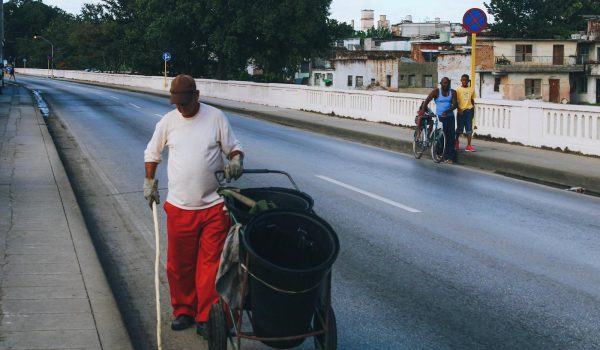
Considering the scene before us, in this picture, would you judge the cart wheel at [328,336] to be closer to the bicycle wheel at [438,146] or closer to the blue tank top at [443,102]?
the bicycle wheel at [438,146]

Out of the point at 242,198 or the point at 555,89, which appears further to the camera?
the point at 555,89

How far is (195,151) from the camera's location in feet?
18.6

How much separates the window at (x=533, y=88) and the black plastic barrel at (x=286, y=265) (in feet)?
269

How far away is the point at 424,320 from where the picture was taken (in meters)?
6.38

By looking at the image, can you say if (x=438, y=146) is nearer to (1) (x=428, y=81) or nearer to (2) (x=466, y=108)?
(2) (x=466, y=108)

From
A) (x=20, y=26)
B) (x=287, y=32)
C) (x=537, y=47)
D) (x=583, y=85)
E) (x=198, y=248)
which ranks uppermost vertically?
(x=20, y=26)

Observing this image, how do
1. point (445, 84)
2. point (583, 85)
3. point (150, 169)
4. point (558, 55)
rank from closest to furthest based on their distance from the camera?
point (150, 169)
point (445, 84)
point (583, 85)
point (558, 55)

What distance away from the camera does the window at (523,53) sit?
86.9 metres

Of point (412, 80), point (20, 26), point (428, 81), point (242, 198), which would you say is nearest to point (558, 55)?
point (428, 81)

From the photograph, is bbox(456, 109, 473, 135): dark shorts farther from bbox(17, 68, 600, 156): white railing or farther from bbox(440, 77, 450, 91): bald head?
bbox(17, 68, 600, 156): white railing

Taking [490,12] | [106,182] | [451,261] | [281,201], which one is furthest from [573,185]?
[490,12]

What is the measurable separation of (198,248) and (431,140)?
12.5 meters

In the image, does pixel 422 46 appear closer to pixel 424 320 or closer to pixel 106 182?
pixel 106 182

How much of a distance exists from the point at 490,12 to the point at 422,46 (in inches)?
1589
